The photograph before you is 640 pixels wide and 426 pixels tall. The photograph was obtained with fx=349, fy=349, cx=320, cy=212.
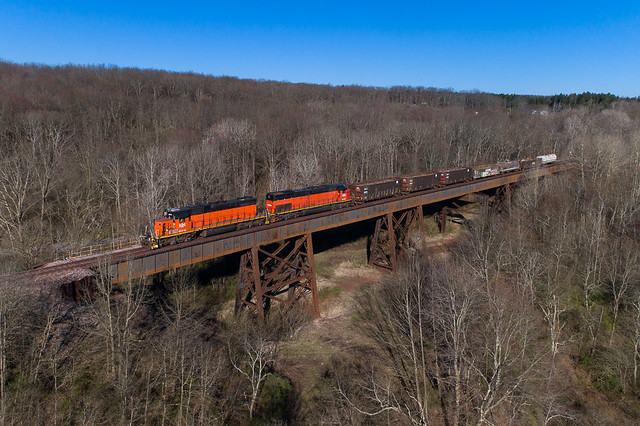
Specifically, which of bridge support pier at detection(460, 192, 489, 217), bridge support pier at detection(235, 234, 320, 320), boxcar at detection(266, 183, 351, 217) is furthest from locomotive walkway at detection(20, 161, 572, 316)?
boxcar at detection(266, 183, 351, 217)

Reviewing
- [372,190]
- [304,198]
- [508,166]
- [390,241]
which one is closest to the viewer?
[304,198]

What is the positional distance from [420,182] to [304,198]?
55.0 feet

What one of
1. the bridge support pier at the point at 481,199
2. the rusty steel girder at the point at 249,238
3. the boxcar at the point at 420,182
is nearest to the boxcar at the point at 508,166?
the bridge support pier at the point at 481,199

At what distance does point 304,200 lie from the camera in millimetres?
31125

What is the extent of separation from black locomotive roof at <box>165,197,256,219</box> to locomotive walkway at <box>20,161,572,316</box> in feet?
6.87

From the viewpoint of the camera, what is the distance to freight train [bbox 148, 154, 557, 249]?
2350 centimetres

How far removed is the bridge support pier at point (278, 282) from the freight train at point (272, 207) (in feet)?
8.92

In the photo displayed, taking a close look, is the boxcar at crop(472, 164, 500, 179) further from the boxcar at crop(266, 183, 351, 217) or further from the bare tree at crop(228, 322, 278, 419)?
the bare tree at crop(228, 322, 278, 419)

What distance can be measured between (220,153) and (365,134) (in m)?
29.4

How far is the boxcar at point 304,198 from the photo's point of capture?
28984 mm

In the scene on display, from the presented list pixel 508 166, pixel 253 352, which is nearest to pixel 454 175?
pixel 508 166

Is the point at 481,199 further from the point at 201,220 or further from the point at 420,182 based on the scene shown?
the point at 201,220

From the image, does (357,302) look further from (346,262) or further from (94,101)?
(94,101)

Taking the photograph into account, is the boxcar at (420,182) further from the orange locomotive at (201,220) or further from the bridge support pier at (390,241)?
the orange locomotive at (201,220)
